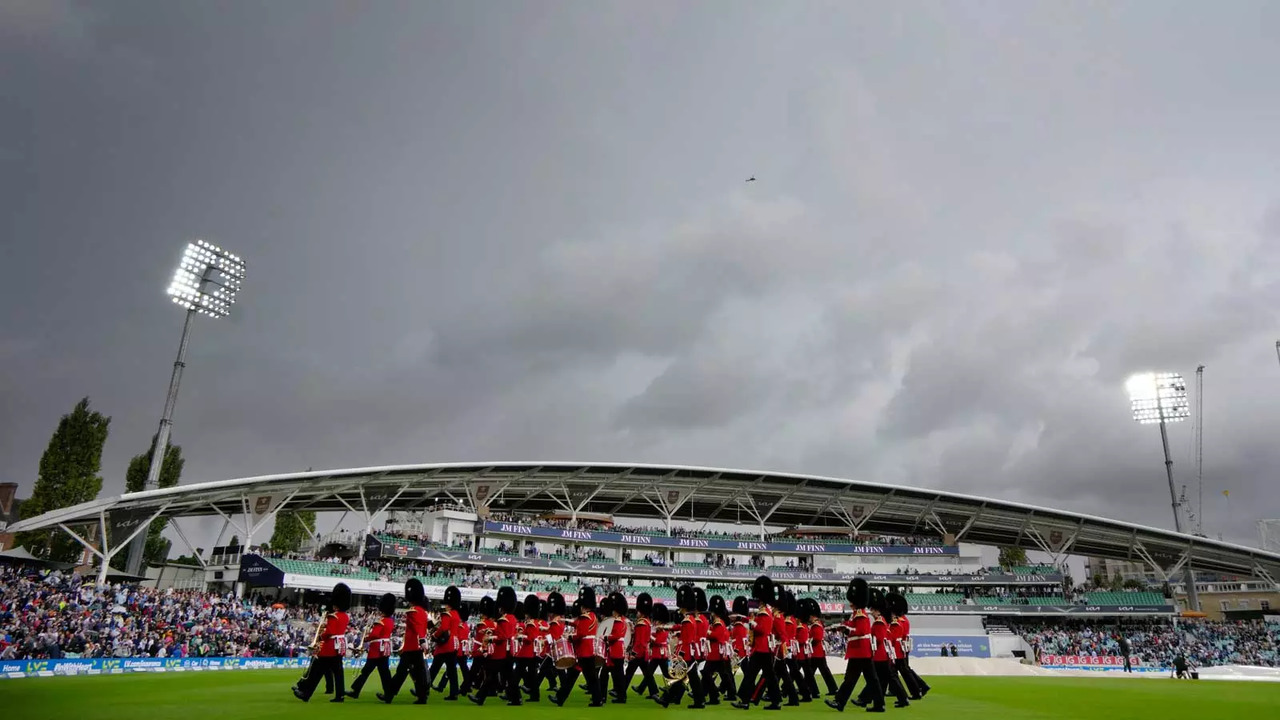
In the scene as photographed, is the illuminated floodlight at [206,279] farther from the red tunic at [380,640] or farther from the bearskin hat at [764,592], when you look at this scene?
the bearskin hat at [764,592]

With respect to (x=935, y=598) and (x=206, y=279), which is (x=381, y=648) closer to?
(x=206, y=279)

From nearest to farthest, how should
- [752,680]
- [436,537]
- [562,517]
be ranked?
[752,680], [436,537], [562,517]

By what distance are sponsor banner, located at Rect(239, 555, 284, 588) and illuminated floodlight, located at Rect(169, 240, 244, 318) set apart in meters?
13.3

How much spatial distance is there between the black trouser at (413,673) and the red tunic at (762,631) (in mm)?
5579

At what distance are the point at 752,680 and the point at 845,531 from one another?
50.0 meters

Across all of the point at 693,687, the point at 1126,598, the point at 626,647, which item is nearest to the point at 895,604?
the point at 693,687

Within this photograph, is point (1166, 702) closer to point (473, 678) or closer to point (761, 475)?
point (473, 678)

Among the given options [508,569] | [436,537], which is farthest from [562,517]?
[436,537]

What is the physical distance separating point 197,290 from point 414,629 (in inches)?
1337

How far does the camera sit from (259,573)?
38906mm

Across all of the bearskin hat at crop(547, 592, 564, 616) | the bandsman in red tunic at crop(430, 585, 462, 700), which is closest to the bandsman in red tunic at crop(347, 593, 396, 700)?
the bandsman in red tunic at crop(430, 585, 462, 700)

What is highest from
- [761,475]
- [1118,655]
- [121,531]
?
[761,475]

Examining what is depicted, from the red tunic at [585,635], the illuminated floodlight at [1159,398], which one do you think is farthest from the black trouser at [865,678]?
the illuminated floodlight at [1159,398]

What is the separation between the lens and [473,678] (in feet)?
45.7
